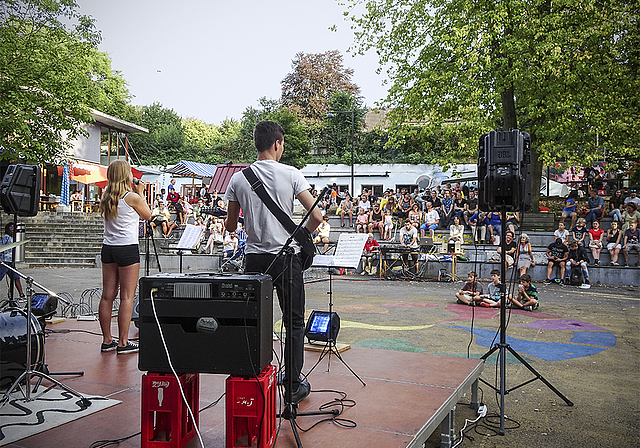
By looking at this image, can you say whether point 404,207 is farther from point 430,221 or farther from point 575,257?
point 575,257

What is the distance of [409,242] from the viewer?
1625cm

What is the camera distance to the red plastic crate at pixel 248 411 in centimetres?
265

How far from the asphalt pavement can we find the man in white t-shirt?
32.7 inches

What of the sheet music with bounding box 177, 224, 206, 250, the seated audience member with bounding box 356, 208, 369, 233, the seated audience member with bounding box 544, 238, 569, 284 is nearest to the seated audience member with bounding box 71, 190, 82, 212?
the seated audience member with bounding box 356, 208, 369, 233

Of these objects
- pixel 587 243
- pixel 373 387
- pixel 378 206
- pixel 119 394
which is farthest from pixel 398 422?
pixel 378 206

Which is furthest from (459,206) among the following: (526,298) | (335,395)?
(335,395)

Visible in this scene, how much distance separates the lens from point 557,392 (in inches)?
180

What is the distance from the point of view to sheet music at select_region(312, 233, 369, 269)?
554 centimetres

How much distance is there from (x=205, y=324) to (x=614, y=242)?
15.0 m

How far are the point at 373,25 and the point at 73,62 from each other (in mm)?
10971

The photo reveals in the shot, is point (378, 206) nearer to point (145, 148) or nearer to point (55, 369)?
point (55, 369)

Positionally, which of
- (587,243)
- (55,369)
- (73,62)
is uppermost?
(73,62)

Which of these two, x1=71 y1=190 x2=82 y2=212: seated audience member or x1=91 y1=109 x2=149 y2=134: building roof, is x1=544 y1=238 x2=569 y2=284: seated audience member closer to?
x1=71 y1=190 x2=82 y2=212: seated audience member

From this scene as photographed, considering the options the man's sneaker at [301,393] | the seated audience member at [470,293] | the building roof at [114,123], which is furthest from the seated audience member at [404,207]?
the building roof at [114,123]
